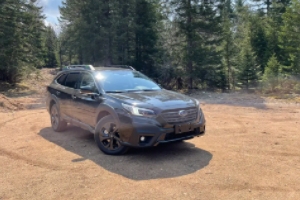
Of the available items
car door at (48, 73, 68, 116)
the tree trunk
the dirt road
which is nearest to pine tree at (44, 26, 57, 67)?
the tree trunk

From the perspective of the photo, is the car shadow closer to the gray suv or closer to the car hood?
the gray suv

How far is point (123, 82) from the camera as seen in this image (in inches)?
248

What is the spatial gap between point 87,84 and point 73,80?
2.64 feet

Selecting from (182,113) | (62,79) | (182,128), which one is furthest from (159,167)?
(62,79)

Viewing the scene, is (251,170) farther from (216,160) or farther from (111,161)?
(111,161)

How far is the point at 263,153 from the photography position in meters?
5.47

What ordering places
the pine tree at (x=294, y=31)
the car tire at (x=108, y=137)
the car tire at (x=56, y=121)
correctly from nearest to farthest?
the car tire at (x=108, y=137) < the car tire at (x=56, y=121) < the pine tree at (x=294, y=31)

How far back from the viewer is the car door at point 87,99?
19.3 ft

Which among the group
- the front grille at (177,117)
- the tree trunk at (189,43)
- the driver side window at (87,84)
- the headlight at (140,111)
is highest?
the tree trunk at (189,43)

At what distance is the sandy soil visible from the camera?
3941 millimetres

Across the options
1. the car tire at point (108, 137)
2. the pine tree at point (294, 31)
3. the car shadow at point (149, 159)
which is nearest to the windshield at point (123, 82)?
the car tire at point (108, 137)

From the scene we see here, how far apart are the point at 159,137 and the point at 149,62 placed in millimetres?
18886

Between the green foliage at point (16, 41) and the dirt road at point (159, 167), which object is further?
the green foliage at point (16, 41)

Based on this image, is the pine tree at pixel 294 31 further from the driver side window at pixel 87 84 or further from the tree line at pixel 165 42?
the driver side window at pixel 87 84
